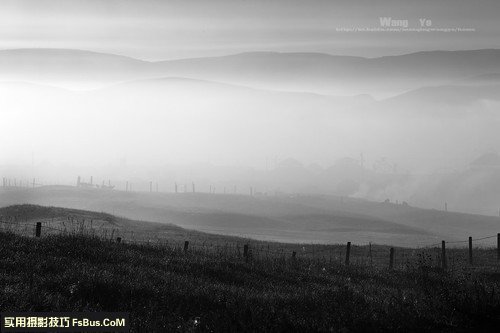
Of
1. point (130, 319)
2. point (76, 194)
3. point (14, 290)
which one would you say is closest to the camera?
point (130, 319)

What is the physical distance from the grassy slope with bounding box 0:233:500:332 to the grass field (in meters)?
0.03

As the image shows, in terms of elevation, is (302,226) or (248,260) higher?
(248,260)

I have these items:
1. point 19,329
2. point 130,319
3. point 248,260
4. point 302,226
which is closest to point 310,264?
point 248,260

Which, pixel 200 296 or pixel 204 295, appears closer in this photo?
pixel 200 296

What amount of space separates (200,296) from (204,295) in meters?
0.14

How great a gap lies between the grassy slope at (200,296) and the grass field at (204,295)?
0.03m

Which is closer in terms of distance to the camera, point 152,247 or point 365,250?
point 152,247

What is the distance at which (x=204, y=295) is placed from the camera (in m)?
12.7

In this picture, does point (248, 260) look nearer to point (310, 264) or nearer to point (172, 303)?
point (310, 264)

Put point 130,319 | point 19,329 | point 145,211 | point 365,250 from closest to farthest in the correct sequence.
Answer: point 19,329 → point 130,319 → point 365,250 → point 145,211

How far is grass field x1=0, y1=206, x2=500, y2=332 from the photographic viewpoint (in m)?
9.13

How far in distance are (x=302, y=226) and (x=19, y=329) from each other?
149 meters

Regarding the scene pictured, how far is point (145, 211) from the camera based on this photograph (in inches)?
6009

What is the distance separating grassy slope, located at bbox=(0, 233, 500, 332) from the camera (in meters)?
9.16
